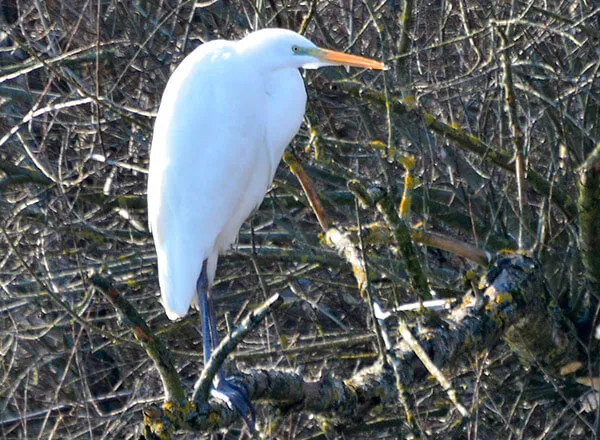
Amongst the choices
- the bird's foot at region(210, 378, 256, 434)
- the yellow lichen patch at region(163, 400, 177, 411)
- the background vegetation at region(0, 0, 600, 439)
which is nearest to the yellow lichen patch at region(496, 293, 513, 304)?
the background vegetation at region(0, 0, 600, 439)

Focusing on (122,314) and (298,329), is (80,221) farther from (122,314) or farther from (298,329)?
(122,314)

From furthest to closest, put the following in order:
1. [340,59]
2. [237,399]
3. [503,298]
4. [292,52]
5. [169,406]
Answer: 1. [292,52]
2. [340,59]
3. [503,298]
4. [237,399]
5. [169,406]

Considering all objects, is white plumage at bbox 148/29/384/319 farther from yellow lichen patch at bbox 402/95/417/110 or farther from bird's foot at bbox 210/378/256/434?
bird's foot at bbox 210/378/256/434

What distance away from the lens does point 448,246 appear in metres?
2.88

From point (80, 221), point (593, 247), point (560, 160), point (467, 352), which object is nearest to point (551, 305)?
point (593, 247)

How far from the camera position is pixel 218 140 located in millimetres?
3535

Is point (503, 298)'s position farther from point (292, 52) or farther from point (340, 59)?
point (292, 52)

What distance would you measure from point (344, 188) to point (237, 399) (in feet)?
4.83

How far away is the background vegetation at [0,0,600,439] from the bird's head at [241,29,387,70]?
0.07 m

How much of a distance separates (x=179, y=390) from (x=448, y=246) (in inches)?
45.9

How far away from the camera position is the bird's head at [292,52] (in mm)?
3352

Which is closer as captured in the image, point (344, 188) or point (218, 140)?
point (218, 140)

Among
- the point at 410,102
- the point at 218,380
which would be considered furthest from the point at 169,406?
the point at 410,102

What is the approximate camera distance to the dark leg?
7.91 ft
